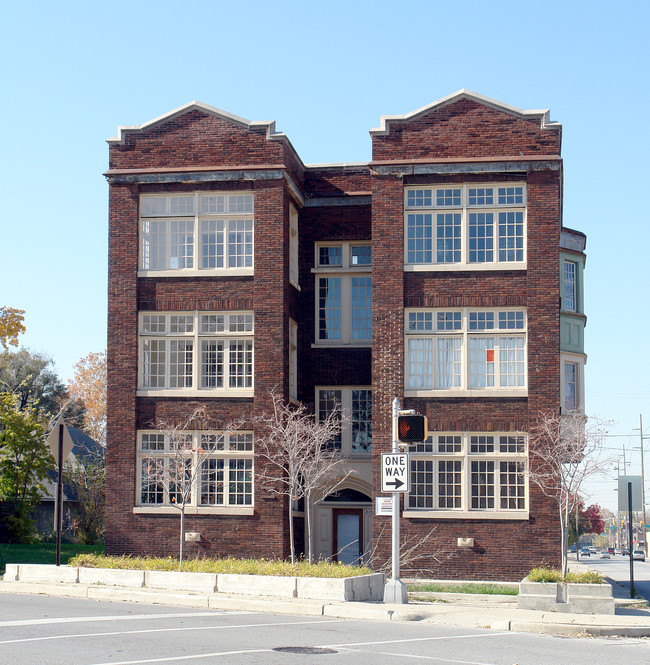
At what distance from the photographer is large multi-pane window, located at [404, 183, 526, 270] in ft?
92.8

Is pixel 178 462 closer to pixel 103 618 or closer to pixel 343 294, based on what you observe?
pixel 343 294

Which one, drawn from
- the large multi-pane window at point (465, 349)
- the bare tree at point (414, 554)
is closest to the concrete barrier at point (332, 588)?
the bare tree at point (414, 554)

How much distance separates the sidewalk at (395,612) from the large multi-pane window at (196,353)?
824cm

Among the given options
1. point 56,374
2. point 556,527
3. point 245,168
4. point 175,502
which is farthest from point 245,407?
point 56,374

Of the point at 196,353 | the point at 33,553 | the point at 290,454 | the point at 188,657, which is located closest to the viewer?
the point at 188,657

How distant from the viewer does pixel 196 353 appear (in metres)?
28.9

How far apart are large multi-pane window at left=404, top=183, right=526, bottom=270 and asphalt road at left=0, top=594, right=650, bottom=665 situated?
13165 millimetres

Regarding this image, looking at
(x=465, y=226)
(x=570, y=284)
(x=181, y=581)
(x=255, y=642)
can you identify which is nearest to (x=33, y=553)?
(x=181, y=581)

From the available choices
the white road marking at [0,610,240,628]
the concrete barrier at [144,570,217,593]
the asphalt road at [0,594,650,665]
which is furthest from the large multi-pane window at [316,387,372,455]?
the asphalt road at [0,594,650,665]

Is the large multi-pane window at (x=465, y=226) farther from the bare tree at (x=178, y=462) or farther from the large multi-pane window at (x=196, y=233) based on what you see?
the bare tree at (x=178, y=462)

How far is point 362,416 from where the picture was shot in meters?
31.4

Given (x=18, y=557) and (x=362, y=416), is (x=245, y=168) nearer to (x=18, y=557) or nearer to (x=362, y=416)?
(x=362, y=416)

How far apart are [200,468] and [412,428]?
10544 mm

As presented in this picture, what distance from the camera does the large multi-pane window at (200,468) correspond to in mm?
28328
